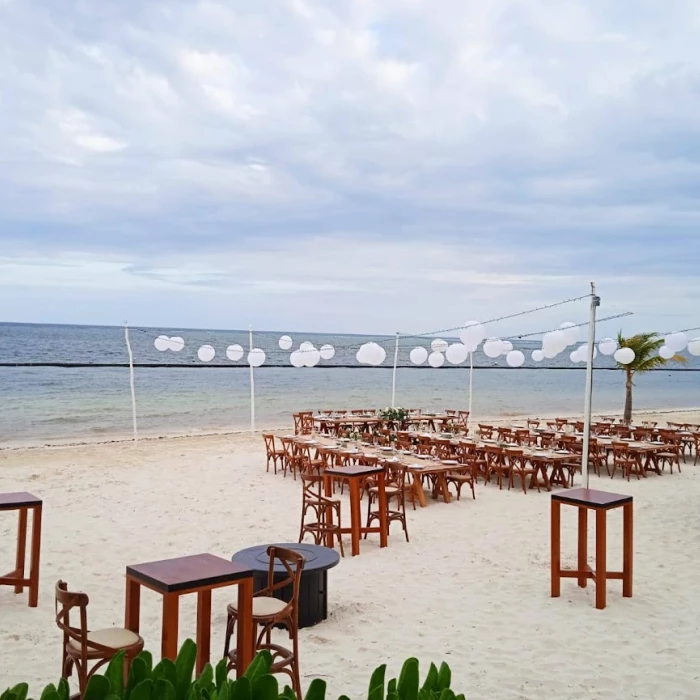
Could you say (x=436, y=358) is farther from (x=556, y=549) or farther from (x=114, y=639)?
(x=114, y=639)

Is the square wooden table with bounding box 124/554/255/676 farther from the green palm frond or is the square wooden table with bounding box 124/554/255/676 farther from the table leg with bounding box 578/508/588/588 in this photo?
the green palm frond

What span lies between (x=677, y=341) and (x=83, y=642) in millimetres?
13264

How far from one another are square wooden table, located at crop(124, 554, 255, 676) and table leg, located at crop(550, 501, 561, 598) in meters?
2.70

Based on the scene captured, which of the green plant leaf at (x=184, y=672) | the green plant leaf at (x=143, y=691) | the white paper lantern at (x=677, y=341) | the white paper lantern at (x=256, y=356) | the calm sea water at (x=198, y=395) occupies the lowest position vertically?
the calm sea water at (x=198, y=395)

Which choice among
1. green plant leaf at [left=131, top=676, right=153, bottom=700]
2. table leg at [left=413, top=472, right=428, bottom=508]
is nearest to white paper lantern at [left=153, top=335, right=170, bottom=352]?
table leg at [left=413, top=472, right=428, bottom=508]

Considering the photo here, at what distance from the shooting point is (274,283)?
47219mm

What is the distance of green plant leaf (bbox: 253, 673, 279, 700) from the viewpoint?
58.8 inches

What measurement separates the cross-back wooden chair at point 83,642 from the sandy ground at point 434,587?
654 millimetres

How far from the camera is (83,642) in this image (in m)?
3.33

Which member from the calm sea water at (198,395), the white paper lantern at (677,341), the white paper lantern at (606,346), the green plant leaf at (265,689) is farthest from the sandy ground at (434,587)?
the calm sea water at (198,395)

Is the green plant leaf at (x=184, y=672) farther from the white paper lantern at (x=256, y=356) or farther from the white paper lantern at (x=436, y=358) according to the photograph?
the white paper lantern at (x=436, y=358)

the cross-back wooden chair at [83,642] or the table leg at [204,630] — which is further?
the table leg at [204,630]

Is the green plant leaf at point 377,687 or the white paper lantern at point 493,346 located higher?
the white paper lantern at point 493,346

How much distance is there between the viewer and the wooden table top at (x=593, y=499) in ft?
17.3
